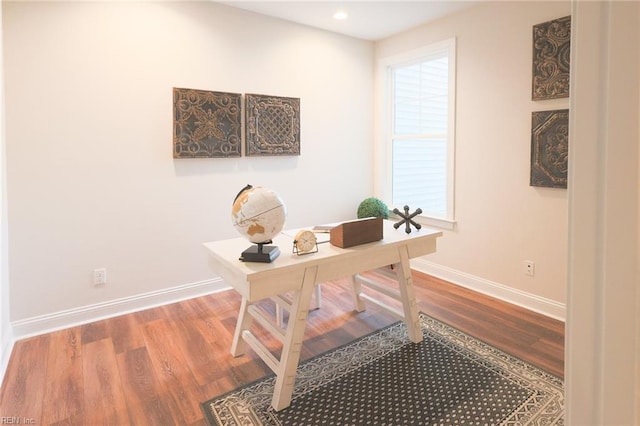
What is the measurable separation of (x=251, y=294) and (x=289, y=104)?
2418 millimetres

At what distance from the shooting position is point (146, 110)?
9.83 ft

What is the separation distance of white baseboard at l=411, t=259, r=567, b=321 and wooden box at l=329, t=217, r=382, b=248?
5.42 feet

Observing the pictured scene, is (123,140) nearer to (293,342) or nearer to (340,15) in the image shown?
(293,342)

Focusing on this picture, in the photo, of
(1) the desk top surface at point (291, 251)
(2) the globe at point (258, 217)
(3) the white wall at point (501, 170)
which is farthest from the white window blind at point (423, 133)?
(2) the globe at point (258, 217)

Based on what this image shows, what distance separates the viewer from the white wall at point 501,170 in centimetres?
291

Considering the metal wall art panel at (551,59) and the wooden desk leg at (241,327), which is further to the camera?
the metal wall art panel at (551,59)

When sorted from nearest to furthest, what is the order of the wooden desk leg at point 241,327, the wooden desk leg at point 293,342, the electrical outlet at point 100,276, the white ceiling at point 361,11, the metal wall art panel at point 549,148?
the wooden desk leg at point 293,342
the wooden desk leg at point 241,327
the metal wall art panel at point 549,148
the electrical outlet at point 100,276
the white ceiling at point 361,11

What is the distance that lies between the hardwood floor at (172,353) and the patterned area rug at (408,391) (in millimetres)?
139

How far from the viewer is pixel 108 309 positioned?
9.70 feet

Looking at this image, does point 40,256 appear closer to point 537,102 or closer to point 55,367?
point 55,367

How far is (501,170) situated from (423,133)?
985 mm

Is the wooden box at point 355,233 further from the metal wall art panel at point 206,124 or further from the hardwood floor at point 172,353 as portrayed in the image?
the metal wall art panel at point 206,124

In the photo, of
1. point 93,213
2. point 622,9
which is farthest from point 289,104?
point 622,9

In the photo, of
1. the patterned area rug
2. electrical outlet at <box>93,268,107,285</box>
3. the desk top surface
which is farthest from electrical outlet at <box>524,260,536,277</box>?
electrical outlet at <box>93,268,107,285</box>
